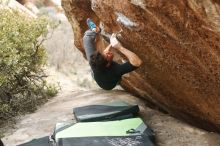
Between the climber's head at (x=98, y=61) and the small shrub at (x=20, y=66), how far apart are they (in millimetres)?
3203

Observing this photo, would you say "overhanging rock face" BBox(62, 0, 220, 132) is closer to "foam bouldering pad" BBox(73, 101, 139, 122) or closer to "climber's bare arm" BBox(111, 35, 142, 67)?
"climber's bare arm" BBox(111, 35, 142, 67)

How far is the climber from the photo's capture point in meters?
6.29

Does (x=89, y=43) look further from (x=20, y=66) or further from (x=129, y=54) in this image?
(x=20, y=66)

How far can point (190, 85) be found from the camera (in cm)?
613

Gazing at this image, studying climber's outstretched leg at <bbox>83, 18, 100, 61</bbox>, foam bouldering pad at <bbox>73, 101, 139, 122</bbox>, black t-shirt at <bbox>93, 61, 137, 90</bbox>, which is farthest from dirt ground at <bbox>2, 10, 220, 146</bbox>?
climber's outstretched leg at <bbox>83, 18, 100, 61</bbox>

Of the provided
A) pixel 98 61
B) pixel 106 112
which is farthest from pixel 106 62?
pixel 106 112

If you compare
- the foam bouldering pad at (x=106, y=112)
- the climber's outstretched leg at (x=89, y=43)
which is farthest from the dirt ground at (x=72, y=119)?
the climber's outstretched leg at (x=89, y=43)

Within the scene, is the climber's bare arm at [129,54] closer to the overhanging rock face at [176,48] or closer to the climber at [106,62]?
the climber at [106,62]

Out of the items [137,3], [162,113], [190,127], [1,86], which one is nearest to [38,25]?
[1,86]

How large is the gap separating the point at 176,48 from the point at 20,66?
18.3ft

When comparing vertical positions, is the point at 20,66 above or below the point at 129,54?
below

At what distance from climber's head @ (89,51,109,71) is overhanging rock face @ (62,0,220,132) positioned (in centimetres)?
46

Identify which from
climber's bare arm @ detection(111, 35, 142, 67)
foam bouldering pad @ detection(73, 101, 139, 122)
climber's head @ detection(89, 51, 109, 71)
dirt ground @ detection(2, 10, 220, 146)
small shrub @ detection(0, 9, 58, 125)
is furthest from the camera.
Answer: small shrub @ detection(0, 9, 58, 125)

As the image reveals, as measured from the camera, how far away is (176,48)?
5.46m
